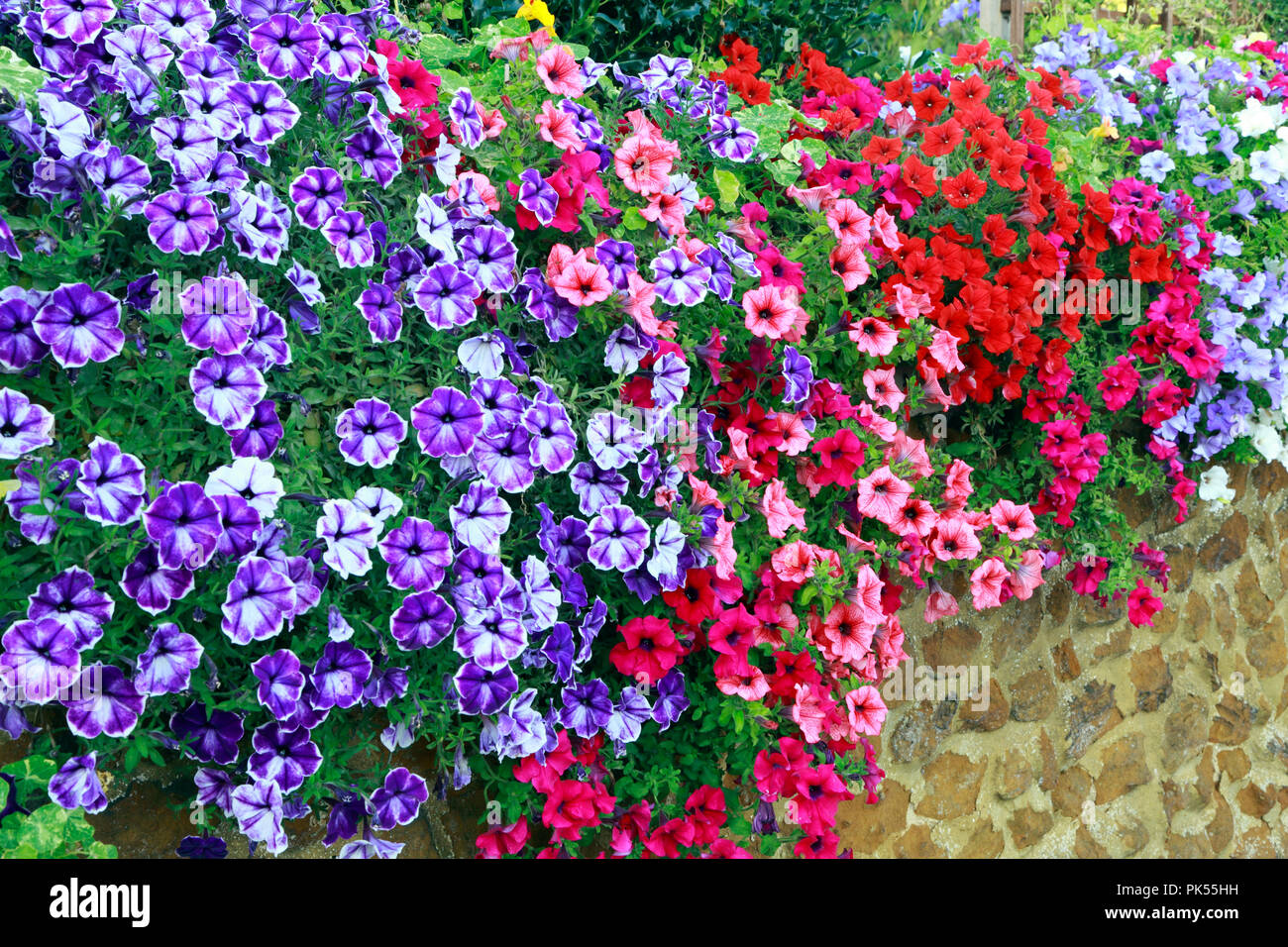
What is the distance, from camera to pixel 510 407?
183 centimetres

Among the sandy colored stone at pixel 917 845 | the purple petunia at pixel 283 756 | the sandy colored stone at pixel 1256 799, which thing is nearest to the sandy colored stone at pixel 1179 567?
the sandy colored stone at pixel 1256 799

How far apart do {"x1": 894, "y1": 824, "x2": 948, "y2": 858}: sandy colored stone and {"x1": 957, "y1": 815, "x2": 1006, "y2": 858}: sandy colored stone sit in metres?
0.11

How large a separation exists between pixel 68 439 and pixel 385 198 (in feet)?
2.47

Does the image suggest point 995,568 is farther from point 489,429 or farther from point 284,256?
point 284,256

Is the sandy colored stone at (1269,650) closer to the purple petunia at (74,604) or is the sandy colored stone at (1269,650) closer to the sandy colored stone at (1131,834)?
the sandy colored stone at (1131,834)

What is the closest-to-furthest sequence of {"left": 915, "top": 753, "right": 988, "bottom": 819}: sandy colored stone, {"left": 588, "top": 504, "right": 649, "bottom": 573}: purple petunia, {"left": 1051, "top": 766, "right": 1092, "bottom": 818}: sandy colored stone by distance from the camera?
{"left": 588, "top": 504, "right": 649, "bottom": 573}: purple petunia
{"left": 915, "top": 753, "right": 988, "bottom": 819}: sandy colored stone
{"left": 1051, "top": 766, "right": 1092, "bottom": 818}: sandy colored stone

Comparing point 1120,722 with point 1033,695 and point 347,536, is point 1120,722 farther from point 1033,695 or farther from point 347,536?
point 347,536

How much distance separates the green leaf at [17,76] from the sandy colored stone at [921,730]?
7.94 feet

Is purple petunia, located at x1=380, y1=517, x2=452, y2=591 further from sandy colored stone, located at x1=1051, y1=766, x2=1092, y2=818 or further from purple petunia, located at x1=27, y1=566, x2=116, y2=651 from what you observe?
sandy colored stone, located at x1=1051, y1=766, x2=1092, y2=818

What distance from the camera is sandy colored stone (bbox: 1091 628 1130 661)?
3.27m

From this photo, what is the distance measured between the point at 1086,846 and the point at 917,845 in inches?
32.5

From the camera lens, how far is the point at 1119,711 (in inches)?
132

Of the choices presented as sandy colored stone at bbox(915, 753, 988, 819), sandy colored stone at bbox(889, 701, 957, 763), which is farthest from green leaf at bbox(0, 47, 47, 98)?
sandy colored stone at bbox(915, 753, 988, 819)

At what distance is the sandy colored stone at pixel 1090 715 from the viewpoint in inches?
126
